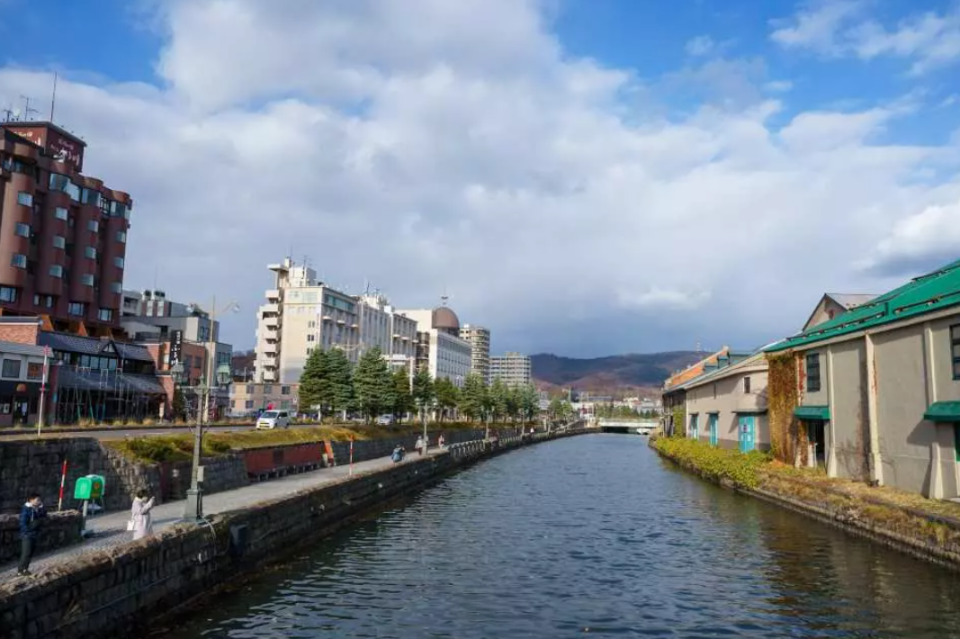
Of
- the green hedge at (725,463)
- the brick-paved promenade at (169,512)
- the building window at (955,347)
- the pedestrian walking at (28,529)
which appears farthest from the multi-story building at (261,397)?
the building window at (955,347)

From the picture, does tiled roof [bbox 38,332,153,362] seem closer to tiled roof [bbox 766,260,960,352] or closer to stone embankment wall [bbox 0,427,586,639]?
stone embankment wall [bbox 0,427,586,639]

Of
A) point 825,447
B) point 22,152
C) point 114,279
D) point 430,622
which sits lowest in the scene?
point 430,622

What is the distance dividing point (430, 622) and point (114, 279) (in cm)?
10033

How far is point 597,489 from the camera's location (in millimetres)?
58438

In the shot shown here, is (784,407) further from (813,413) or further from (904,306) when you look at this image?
(904,306)

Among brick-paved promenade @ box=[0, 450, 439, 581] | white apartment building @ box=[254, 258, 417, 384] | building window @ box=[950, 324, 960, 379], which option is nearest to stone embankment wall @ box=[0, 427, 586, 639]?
brick-paved promenade @ box=[0, 450, 439, 581]

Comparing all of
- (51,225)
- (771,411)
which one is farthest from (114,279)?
(771,411)

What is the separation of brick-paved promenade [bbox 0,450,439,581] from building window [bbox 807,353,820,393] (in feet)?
107

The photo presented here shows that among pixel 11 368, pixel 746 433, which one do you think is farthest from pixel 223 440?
pixel 746 433

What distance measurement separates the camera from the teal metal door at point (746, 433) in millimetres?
65444

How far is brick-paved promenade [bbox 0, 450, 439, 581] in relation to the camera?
20.2m

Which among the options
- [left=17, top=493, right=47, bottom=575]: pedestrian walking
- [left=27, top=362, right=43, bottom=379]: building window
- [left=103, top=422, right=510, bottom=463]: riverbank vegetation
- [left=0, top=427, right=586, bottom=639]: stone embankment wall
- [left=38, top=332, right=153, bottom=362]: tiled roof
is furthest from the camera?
[left=38, top=332, right=153, bottom=362]: tiled roof

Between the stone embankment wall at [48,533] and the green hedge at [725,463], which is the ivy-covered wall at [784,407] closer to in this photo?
the green hedge at [725,463]

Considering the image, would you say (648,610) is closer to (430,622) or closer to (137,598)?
(430,622)
